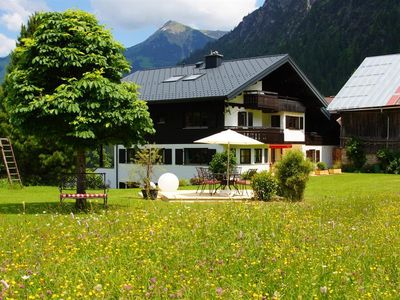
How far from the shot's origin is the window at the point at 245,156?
35156mm

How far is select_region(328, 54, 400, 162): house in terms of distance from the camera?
40.2 metres

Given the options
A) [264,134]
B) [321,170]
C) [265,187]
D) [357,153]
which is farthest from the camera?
[357,153]

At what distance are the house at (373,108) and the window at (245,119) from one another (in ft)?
27.1

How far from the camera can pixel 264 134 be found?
1423 inches

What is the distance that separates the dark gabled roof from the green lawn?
22.4m

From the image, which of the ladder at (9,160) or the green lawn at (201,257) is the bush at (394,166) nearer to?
the ladder at (9,160)

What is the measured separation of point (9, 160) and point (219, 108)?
13463 millimetres

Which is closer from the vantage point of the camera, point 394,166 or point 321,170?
point 394,166

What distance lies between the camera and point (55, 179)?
1252 inches

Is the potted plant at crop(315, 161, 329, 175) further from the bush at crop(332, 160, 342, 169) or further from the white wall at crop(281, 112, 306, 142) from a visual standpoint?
the white wall at crop(281, 112, 306, 142)

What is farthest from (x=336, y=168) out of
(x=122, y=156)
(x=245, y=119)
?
(x=122, y=156)

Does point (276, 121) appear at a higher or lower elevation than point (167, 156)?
higher

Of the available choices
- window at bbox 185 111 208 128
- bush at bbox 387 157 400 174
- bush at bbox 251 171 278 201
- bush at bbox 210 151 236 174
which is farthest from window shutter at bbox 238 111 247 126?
bush at bbox 251 171 278 201

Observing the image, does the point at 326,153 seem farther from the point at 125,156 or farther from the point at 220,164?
the point at 220,164
